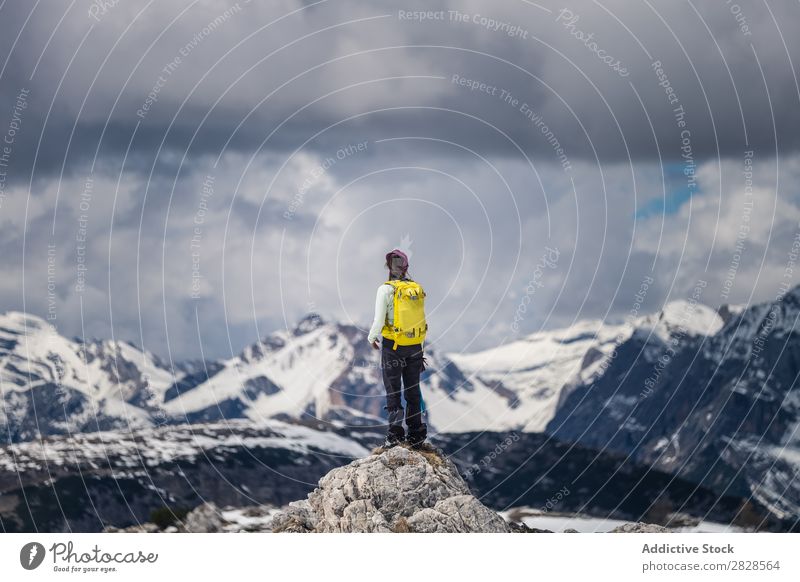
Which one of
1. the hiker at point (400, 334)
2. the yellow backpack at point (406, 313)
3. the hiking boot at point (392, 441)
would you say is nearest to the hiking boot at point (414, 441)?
the hiking boot at point (392, 441)

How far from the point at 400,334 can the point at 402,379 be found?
234 cm

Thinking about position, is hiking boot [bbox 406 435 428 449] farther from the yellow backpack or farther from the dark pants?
the yellow backpack

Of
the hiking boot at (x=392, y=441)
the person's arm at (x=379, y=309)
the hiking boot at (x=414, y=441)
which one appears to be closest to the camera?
the person's arm at (x=379, y=309)

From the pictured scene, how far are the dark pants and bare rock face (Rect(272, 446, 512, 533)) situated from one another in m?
1.80

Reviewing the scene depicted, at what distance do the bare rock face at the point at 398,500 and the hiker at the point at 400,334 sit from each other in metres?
2.08

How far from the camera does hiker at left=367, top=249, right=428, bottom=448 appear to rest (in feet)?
141

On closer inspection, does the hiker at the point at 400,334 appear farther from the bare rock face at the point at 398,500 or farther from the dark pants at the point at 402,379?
the bare rock face at the point at 398,500

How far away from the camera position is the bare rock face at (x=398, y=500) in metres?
43.5

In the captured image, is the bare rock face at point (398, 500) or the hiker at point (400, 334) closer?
the hiker at point (400, 334)

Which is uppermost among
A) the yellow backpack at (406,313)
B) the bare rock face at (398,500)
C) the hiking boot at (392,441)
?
the yellow backpack at (406,313)

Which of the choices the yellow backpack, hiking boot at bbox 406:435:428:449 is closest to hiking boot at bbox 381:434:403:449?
hiking boot at bbox 406:435:428:449
